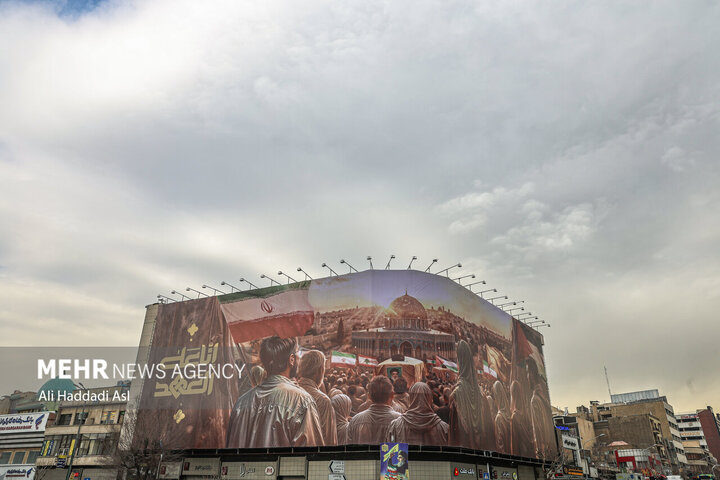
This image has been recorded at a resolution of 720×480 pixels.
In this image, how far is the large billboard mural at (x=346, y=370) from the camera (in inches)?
1922

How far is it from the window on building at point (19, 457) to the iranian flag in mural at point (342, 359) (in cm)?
4829

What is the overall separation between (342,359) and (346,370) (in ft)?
4.09

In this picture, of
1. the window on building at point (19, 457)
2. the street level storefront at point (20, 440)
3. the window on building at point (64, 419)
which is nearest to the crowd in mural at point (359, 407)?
the window on building at point (64, 419)

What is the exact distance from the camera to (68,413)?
66812 millimetres

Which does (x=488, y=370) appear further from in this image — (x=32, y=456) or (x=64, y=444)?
(x=32, y=456)

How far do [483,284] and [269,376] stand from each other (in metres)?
30.0

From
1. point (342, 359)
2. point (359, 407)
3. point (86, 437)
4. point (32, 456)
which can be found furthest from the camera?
point (32, 456)

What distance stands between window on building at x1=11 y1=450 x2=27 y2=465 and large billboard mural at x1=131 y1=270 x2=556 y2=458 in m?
19.2

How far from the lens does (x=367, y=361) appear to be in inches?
1991

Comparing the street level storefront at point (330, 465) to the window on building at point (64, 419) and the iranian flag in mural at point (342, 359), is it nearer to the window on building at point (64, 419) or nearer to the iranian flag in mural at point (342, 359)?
the iranian flag in mural at point (342, 359)

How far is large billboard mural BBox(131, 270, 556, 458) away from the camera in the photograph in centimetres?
4881

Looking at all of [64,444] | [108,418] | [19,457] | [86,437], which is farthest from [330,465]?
[19,457]

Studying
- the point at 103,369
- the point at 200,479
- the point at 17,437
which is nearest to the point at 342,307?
the point at 200,479

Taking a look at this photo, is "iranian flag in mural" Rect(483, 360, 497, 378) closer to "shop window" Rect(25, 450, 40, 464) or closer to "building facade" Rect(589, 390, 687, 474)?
"shop window" Rect(25, 450, 40, 464)
